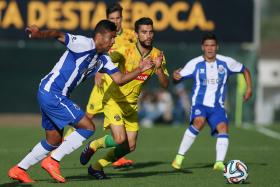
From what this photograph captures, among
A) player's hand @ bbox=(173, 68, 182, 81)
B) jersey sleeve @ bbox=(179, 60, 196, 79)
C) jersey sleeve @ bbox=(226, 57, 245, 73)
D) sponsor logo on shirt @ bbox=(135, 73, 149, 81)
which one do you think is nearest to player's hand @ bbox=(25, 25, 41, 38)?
sponsor logo on shirt @ bbox=(135, 73, 149, 81)

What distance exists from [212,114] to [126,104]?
1757 mm

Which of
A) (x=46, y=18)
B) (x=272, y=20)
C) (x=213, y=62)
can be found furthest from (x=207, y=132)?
(x=272, y=20)

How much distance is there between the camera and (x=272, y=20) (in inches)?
4665

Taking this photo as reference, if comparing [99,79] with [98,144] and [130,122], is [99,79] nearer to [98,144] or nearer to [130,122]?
[130,122]

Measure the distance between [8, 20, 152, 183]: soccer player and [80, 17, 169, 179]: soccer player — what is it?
0.80m

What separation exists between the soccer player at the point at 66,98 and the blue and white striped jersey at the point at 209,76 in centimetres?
290

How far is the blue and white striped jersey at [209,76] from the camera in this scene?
13500 mm

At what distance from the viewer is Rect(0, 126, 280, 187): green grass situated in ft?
36.1

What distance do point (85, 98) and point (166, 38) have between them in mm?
3187

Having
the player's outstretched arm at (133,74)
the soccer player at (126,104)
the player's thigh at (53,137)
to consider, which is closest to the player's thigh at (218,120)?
the soccer player at (126,104)

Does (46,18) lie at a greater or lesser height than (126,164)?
greater

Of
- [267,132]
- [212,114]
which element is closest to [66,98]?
[212,114]

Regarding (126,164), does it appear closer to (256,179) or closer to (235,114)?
(256,179)

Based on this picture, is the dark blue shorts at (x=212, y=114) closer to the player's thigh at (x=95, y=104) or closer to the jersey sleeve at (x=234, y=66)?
the jersey sleeve at (x=234, y=66)
